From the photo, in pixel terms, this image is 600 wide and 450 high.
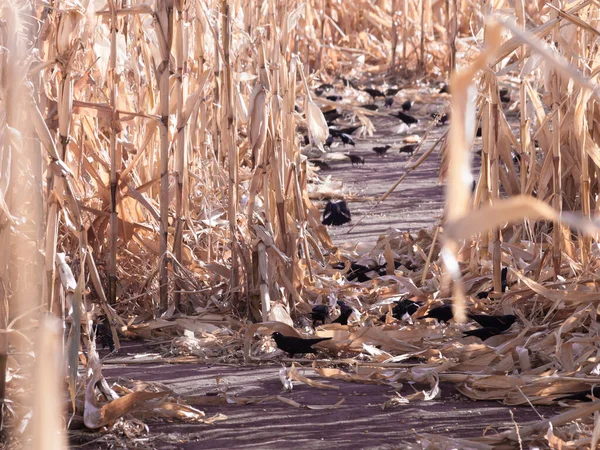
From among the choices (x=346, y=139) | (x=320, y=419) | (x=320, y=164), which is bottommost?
(x=320, y=419)

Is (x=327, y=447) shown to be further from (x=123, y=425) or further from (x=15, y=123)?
(x=15, y=123)

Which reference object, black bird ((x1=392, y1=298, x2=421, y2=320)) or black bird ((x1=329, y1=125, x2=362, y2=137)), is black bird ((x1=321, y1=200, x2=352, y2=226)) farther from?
black bird ((x1=329, y1=125, x2=362, y2=137))

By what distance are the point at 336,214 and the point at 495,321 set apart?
155 cm

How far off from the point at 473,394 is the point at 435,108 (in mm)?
4929

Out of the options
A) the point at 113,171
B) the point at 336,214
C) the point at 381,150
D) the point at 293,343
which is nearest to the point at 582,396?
the point at 293,343

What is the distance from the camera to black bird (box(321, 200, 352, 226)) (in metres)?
3.76

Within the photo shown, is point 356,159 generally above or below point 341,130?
below

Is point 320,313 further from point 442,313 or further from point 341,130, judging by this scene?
point 341,130

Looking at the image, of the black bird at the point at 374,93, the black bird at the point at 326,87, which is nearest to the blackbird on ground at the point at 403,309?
the black bird at the point at 374,93

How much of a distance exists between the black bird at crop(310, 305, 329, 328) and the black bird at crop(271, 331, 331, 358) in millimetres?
269

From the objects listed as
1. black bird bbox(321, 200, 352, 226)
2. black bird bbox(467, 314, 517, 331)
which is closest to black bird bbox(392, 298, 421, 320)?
black bird bbox(467, 314, 517, 331)

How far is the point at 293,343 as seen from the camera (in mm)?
2131

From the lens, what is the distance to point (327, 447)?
1.63 meters

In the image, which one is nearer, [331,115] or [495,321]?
[495,321]
